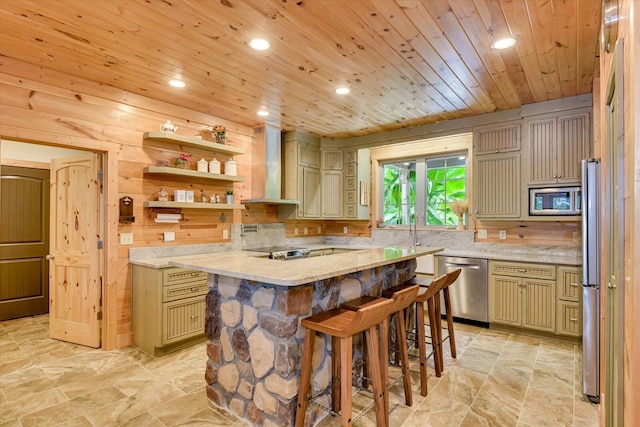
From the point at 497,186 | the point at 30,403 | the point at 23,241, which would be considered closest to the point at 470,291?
the point at 497,186

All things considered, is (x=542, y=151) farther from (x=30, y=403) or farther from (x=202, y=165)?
(x=30, y=403)

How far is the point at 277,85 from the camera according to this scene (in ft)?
11.1

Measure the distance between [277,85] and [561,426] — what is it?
11.2ft

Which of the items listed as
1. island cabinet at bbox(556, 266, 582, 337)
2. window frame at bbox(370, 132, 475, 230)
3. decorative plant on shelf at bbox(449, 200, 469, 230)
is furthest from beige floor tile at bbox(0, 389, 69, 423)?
decorative plant on shelf at bbox(449, 200, 469, 230)

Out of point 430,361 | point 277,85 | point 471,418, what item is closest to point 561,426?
point 471,418

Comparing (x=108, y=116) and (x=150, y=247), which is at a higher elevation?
(x=108, y=116)

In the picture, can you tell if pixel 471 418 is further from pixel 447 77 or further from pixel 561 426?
pixel 447 77

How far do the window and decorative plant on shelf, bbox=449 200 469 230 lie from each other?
6 cm

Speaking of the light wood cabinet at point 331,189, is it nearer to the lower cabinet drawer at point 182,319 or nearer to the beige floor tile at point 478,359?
the lower cabinet drawer at point 182,319

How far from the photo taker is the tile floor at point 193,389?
89.5 inches

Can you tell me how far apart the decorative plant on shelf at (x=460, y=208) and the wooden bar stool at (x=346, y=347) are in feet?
10.3

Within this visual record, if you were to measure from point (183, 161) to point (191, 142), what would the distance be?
0.75ft

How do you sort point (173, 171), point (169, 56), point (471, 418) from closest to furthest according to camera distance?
1. point (471, 418)
2. point (169, 56)
3. point (173, 171)

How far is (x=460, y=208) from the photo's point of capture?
4762 millimetres
